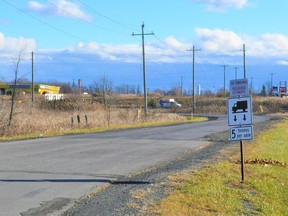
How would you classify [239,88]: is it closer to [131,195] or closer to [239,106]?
[239,106]

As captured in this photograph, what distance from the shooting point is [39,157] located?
570 inches

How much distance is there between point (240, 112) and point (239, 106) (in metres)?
0.14

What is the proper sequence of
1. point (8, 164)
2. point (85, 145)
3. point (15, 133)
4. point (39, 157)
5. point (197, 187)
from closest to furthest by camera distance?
1. point (197, 187)
2. point (8, 164)
3. point (39, 157)
4. point (85, 145)
5. point (15, 133)

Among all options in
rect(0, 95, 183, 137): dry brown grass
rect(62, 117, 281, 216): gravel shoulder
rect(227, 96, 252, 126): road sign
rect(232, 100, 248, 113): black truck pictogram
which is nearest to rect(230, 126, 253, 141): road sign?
rect(227, 96, 252, 126): road sign

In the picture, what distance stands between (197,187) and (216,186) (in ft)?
1.57

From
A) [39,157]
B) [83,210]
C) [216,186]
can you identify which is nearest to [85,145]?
[39,157]

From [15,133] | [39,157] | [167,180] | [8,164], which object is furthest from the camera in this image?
[15,133]

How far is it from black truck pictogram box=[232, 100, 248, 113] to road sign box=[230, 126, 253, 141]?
411 mm

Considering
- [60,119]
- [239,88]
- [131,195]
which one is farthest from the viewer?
[60,119]

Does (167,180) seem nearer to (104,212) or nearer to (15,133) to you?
(104,212)

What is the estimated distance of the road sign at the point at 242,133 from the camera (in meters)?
9.84

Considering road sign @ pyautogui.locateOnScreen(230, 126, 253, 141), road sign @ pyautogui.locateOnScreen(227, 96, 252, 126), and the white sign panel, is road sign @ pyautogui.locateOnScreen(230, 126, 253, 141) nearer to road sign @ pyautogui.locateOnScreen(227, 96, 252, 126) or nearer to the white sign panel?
road sign @ pyautogui.locateOnScreen(227, 96, 252, 126)

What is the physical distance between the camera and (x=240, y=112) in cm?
990

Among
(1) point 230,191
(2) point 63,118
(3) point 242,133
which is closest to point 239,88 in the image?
(3) point 242,133
